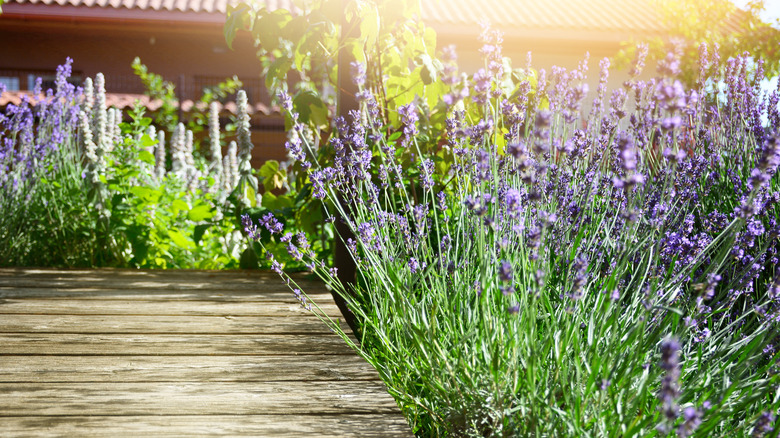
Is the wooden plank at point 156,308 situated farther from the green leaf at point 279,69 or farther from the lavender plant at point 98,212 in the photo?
the green leaf at point 279,69

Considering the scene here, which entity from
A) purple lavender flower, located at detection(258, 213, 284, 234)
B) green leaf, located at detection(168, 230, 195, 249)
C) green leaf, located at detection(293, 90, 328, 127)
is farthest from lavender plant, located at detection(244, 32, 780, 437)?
green leaf, located at detection(168, 230, 195, 249)

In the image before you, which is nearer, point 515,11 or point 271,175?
point 271,175

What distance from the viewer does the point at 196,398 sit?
5.42 feet

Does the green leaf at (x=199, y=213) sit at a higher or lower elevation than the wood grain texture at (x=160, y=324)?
higher

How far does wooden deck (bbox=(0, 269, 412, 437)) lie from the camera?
1514 millimetres

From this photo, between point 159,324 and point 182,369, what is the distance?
0.53 metres

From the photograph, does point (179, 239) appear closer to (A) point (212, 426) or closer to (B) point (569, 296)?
(A) point (212, 426)

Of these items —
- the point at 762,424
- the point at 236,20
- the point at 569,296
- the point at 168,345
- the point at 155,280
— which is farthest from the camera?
the point at 155,280

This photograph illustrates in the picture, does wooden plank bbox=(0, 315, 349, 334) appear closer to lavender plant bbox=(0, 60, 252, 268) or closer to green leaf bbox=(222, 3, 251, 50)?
lavender plant bbox=(0, 60, 252, 268)

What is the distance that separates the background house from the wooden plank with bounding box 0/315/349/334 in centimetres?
755

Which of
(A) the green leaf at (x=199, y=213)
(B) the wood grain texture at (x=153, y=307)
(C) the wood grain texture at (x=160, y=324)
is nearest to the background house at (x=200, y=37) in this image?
(A) the green leaf at (x=199, y=213)

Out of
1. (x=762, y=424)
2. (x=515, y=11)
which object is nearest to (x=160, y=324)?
(x=762, y=424)

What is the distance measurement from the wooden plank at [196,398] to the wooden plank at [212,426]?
0.03 meters

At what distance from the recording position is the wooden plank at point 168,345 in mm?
2021
